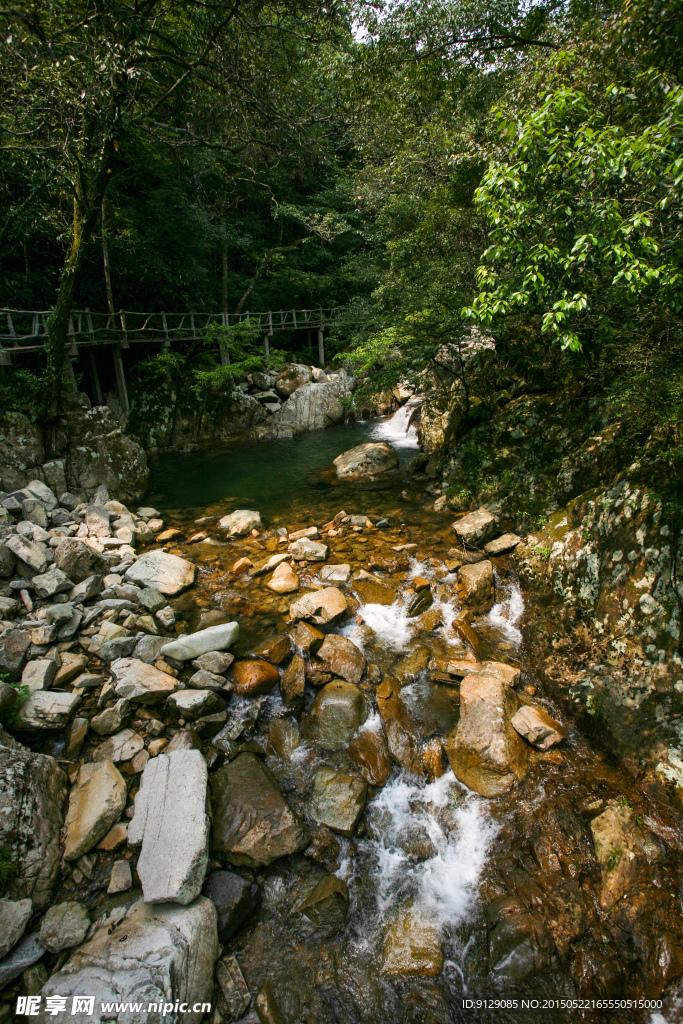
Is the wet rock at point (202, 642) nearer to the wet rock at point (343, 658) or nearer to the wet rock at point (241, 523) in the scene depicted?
the wet rock at point (343, 658)

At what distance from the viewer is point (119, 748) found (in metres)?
4.02

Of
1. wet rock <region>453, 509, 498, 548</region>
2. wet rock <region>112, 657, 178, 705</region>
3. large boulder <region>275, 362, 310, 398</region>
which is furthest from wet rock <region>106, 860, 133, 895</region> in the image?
large boulder <region>275, 362, 310, 398</region>

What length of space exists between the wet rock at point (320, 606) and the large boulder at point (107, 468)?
229 inches

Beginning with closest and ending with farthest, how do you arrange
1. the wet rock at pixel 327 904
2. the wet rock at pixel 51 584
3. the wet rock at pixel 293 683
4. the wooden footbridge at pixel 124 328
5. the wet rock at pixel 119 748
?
the wet rock at pixel 327 904 → the wet rock at pixel 119 748 → the wet rock at pixel 293 683 → the wet rock at pixel 51 584 → the wooden footbridge at pixel 124 328

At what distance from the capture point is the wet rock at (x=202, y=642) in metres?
4.93

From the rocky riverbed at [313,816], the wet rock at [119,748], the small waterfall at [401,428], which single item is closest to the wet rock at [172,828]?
the rocky riverbed at [313,816]

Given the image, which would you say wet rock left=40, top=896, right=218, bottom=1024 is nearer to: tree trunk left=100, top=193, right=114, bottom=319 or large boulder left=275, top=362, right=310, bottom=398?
tree trunk left=100, top=193, right=114, bottom=319

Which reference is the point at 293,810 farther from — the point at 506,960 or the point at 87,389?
the point at 87,389

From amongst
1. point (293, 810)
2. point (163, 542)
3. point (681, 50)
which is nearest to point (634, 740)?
point (293, 810)

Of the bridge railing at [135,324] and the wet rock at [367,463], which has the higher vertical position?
the bridge railing at [135,324]

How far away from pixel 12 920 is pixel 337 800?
2.23 meters

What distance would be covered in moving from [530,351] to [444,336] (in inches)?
65.6

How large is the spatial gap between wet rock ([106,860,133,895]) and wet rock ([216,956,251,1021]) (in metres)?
0.79

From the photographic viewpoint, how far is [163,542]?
Answer: 7.93 metres
